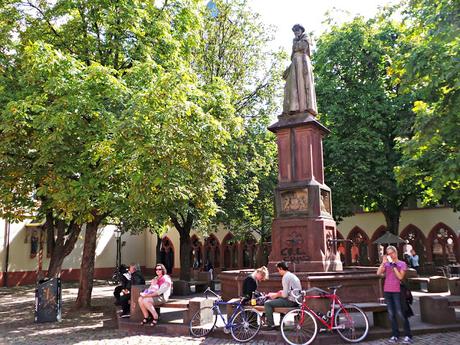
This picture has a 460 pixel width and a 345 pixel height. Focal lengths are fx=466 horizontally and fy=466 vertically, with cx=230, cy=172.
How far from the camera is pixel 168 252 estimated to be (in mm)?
39906

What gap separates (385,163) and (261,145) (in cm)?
657

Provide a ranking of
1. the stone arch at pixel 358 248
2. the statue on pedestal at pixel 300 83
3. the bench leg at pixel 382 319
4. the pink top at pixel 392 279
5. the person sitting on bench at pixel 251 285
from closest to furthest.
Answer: the pink top at pixel 392 279
the bench leg at pixel 382 319
the person sitting on bench at pixel 251 285
the statue on pedestal at pixel 300 83
the stone arch at pixel 358 248

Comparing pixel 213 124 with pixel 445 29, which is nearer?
pixel 445 29

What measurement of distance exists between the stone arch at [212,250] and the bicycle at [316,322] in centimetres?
2995

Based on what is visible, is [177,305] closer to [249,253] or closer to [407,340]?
[407,340]

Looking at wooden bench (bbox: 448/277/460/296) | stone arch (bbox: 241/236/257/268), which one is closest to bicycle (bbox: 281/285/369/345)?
wooden bench (bbox: 448/277/460/296)

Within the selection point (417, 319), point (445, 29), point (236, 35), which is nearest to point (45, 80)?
point (445, 29)

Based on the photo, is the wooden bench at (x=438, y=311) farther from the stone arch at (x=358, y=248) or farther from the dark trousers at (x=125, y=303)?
the stone arch at (x=358, y=248)

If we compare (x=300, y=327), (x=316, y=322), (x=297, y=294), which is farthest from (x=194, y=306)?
(x=316, y=322)

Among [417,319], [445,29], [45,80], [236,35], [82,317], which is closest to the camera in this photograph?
[445,29]

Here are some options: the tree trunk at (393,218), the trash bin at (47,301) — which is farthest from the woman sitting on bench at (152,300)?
the tree trunk at (393,218)

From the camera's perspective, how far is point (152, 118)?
11469mm

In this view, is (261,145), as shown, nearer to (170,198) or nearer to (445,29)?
(170,198)

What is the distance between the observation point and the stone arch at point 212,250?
38250 millimetres
